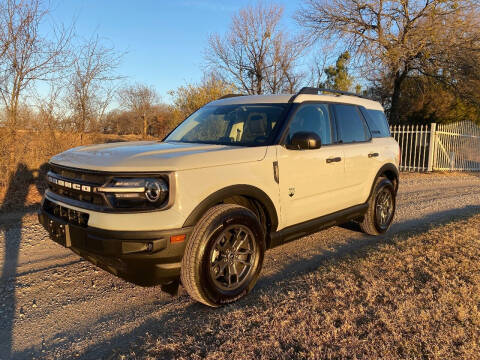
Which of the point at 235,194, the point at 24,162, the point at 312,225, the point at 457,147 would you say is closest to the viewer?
the point at 235,194

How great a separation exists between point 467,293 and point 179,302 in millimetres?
2620

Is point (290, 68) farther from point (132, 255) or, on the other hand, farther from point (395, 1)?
point (132, 255)

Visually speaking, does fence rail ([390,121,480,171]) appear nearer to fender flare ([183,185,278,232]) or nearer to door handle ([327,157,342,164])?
door handle ([327,157,342,164])

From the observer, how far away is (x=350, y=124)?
4.69 meters

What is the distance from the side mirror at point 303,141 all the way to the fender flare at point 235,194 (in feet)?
2.07

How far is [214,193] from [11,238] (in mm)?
3883

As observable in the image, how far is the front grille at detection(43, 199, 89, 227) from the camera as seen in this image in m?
2.75

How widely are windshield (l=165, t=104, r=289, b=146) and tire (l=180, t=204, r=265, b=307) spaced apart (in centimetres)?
90

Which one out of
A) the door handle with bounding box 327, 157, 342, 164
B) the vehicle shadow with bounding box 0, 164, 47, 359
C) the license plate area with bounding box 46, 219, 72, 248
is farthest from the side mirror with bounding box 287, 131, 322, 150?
the vehicle shadow with bounding box 0, 164, 47, 359

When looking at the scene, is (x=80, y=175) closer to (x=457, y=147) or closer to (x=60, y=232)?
(x=60, y=232)

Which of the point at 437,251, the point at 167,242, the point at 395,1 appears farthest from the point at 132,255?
the point at 395,1

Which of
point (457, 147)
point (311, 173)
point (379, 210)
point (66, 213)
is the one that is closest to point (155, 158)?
point (66, 213)

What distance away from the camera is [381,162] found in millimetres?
5156

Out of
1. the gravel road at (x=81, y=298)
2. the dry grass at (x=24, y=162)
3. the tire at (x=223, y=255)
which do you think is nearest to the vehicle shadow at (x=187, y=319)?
the gravel road at (x=81, y=298)
